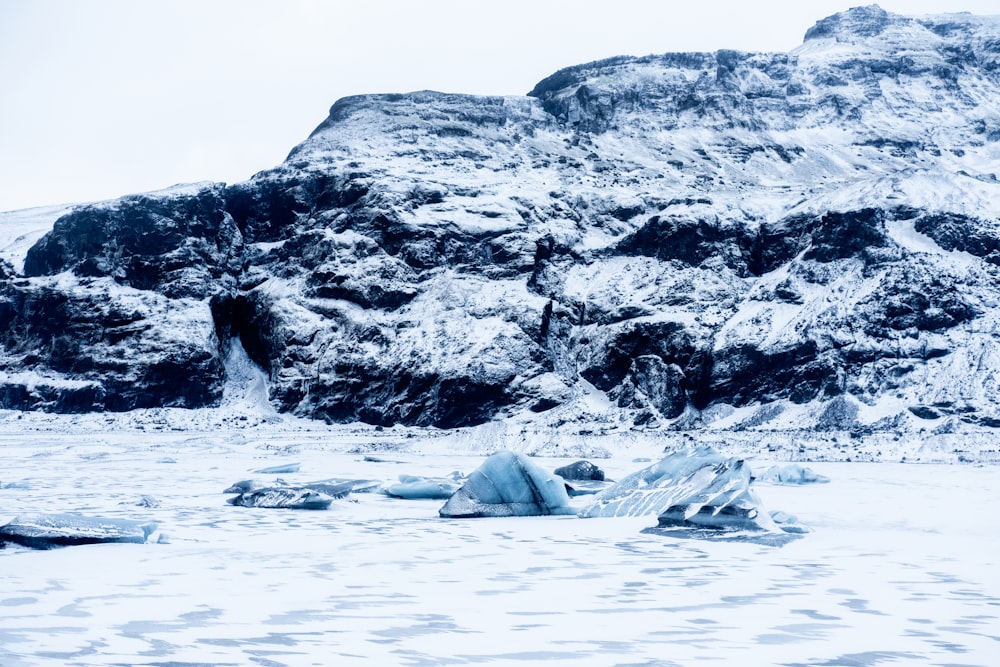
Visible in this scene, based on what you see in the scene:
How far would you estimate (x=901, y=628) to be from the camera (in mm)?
6344

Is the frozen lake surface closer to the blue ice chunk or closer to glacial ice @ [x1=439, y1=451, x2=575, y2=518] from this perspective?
glacial ice @ [x1=439, y1=451, x2=575, y2=518]

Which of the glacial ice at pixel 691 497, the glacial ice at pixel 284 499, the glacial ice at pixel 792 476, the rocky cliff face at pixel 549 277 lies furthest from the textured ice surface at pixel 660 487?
the rocky cliff face at pixel 549 277

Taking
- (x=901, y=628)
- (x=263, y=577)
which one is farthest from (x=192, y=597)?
(x=901, y=628)

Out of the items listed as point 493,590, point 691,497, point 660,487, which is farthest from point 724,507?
point 493,590

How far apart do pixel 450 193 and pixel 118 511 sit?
46.2m

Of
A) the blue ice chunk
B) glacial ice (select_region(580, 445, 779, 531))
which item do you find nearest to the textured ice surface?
glacial ice (select_region(580, 445, 779, 531))

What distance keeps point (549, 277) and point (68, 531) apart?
44.4m

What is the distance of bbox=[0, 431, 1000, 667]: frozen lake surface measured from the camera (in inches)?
224

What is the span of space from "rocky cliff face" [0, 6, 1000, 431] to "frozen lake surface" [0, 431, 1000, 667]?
2757 cm

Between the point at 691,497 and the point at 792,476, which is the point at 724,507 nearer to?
the point at 691,497

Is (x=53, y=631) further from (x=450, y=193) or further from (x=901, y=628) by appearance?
(x=450, y=193)

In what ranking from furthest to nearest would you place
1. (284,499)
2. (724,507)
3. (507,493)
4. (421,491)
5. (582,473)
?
(582,473)
(421,491)
(284,499)
(507,493)
(724,507)

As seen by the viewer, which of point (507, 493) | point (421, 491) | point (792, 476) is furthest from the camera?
point (792, 476)

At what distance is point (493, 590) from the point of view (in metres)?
7.86
